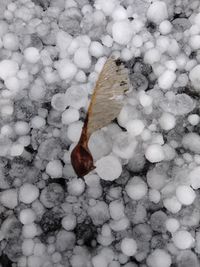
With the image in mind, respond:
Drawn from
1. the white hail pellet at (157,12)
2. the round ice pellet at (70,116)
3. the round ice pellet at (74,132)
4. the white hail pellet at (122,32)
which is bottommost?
the round ice pellet at (74,132)

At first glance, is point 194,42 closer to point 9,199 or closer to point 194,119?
point 194,119

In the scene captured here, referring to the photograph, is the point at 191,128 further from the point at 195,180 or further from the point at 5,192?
the point at 5,192

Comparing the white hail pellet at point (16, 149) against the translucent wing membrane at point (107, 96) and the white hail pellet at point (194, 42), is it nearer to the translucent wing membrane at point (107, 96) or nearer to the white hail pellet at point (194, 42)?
the translucent wing membrane at point (107, 96)

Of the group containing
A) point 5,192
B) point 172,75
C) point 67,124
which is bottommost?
point 5,192

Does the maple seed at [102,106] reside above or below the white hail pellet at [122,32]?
below

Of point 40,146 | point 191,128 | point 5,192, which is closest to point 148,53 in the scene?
point 191,128

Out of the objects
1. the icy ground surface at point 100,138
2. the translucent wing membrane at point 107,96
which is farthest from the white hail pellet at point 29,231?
the translucent wing membrane at point 107,96

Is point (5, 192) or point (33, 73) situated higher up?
point (33, 73)

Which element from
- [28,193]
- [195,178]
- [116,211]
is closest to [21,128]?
[28,193]
